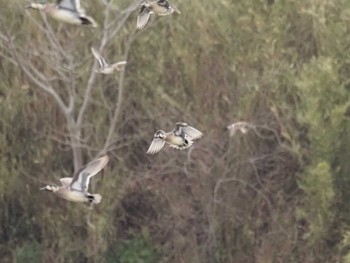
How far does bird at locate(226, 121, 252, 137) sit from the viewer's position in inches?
407

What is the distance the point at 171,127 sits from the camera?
10.5 m

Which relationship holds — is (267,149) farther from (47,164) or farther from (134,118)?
(47,164)

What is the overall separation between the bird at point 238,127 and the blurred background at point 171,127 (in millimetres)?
72

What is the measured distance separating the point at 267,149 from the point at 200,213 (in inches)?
33.5

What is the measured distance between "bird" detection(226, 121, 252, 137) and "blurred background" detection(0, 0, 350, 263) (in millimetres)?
72

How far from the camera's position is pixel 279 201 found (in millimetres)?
10547

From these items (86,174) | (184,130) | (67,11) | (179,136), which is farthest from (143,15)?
(86,174)

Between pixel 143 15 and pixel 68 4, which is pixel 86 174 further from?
pixel 143 15

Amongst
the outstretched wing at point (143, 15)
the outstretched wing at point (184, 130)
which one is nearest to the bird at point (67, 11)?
the outstretched wing at point (143, 15)

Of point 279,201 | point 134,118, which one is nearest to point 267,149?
point 279,201

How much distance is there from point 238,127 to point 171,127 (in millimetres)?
628

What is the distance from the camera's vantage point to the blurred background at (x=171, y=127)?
10.3m

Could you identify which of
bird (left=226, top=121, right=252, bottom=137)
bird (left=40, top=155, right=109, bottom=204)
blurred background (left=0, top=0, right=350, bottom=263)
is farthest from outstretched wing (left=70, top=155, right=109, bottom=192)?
bird (left=226, top=121, right=252, bottom=137)

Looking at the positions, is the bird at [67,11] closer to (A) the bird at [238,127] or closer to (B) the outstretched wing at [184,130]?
(B) the outstretched wing at [184,130]
